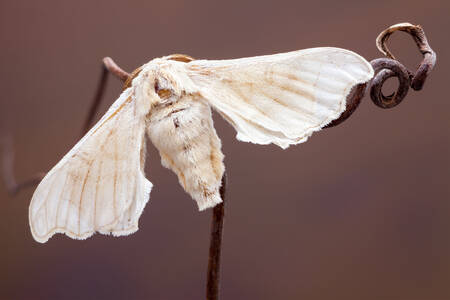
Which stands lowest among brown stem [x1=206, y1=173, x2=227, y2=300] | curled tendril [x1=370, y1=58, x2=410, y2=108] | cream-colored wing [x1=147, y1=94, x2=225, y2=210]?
brown stem [x1=206, y1=173, x2=227, y2=300]

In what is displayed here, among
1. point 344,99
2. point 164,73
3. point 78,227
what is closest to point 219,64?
point 164,73

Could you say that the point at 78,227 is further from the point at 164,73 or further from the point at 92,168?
the point at 164,73

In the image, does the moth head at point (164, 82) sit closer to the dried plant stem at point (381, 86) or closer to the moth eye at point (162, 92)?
the moth eye at point (162, 92)

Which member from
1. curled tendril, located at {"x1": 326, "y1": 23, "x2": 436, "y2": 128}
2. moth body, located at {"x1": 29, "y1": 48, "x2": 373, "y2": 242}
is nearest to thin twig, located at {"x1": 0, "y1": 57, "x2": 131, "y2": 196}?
moth body, located at {"x1": 29, "y1": 48, "x2": 373, "y2": 242}

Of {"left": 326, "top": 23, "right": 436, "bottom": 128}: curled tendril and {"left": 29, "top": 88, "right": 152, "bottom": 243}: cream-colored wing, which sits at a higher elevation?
{"left": 326, "top": 23, "right": 436, "bottom": 128}: curled tendril

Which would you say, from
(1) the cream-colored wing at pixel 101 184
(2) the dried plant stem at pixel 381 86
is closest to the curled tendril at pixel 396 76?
(2) the dried plant stem at pixel 381 86

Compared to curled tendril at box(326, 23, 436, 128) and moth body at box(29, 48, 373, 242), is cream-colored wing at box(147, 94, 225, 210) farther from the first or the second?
curled tendril at box(326, 23, 436, 128)

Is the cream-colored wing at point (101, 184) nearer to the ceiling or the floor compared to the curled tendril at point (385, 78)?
nearer to the floor
